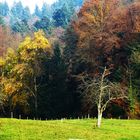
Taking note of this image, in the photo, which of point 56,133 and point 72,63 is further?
point 72,63

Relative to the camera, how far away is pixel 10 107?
281ft

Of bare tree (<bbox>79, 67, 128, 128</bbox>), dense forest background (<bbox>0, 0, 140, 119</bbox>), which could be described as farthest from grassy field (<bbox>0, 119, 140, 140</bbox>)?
dense forest background (<bbox>0, 0, 140, 119</bbox>)


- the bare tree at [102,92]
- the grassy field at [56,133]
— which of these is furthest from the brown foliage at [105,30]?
the grassy field at [56,133]

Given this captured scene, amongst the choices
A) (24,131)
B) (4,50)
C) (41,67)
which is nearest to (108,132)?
(24,131)

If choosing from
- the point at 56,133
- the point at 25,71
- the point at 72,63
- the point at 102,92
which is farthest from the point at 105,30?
the point at 56,133

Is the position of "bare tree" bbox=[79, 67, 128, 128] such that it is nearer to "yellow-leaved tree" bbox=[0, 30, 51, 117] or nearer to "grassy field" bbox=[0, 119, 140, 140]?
"grassy field" bbox=[0, 119, 140, 140]

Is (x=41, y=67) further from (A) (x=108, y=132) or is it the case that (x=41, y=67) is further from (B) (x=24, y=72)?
(A) (x=108, y=132)

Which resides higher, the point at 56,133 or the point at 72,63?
the point at 72,63

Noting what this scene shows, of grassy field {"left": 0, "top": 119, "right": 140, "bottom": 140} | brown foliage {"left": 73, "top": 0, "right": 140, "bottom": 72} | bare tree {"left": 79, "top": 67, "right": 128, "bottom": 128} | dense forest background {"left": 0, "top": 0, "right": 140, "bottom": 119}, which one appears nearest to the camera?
grassy field {"left": 0, "top": 119, "right": 140, "bottom": 140}

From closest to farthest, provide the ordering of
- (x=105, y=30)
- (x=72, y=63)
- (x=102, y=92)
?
1. (x=102, y=92)
2. (x=105, y=30)
3. (x=72, y=63)

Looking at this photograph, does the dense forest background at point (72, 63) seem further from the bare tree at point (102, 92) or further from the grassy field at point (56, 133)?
the grassy field at point (56, 133)

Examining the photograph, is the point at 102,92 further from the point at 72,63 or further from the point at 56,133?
the point at 72,63

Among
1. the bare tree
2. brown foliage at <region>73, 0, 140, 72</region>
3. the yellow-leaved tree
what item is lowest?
the bare tree

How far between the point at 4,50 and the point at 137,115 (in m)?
54.2
